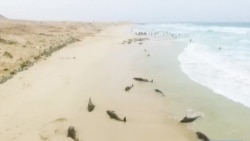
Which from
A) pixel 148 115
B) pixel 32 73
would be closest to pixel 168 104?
pixel 148 115

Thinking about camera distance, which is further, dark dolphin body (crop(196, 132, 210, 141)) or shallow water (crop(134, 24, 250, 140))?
shallow water (crop(134, 24, 250, 140))

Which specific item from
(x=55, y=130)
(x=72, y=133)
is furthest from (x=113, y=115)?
(x=55, y=130)

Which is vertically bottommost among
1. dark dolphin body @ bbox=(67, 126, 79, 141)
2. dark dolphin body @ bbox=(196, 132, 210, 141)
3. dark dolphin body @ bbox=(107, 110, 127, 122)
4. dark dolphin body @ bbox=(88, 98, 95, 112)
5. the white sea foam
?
the white sea foam

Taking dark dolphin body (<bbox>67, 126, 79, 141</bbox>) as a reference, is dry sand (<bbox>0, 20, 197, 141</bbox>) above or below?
below

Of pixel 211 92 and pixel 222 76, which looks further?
pixel 222 76

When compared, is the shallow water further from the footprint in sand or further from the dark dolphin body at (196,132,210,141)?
the footprint in sand

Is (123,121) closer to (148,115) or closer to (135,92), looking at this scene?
(148,115)

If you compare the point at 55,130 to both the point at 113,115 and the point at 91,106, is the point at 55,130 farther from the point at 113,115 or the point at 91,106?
the point at 91,106

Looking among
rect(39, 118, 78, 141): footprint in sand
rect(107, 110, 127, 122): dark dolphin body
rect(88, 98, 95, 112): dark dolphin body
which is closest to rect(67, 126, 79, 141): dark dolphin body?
rect(39, 118, 78, 141): footprint in sand
